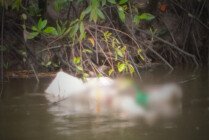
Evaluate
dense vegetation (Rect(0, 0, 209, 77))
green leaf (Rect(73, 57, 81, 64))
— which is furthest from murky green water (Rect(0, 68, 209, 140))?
dense vegetation (Rect(0, 0, 209, 77))

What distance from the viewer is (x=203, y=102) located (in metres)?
3.62

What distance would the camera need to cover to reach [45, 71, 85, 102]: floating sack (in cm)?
402

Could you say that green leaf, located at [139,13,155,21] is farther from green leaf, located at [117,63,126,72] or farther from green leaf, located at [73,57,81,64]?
green leaf, located at [73,57,81,64]

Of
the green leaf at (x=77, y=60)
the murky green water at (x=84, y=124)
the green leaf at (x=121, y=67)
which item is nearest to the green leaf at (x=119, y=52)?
the green leaf at (x=121, y=67)

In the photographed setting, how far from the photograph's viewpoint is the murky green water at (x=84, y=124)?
290cm

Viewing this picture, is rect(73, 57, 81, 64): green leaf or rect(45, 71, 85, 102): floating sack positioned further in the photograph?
rect(73, 57, 81, 64): green leaf

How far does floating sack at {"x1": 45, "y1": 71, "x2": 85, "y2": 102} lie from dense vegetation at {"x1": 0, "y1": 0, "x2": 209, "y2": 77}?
15cm

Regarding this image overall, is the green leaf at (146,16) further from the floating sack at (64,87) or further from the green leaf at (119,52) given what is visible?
the floating sack at (64,87)

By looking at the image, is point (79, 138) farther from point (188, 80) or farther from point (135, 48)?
point (135, 48)

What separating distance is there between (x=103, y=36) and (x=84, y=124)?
1.98m

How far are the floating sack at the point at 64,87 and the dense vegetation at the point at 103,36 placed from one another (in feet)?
0.49

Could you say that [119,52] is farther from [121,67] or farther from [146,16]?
[146,16]

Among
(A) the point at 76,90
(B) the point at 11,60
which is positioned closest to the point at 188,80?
(A) the point at 76,90

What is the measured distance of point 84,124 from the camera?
312 cm
